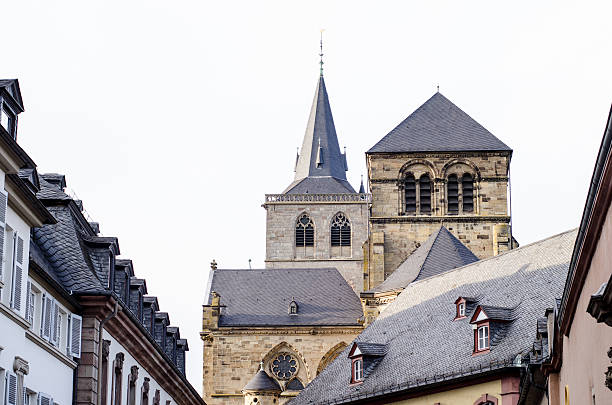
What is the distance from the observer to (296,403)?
4306 centimetres

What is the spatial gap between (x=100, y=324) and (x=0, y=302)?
307 inches

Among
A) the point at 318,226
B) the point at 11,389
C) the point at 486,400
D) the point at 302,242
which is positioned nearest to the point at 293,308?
the point at 302,242

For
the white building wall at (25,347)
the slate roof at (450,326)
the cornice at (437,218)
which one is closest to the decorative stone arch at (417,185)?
the cornice at (437,218)

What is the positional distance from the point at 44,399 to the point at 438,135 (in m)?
48.3

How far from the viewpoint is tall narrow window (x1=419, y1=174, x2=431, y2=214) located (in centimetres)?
6731

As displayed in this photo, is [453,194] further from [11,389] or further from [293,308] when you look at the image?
[11,389]

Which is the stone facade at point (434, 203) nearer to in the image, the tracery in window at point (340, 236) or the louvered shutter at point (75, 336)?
the tracery in window at point (340, 236)

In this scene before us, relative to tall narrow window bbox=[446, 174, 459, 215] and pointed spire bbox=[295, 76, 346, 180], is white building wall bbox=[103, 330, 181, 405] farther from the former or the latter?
pointed spire bbox=[295, 76, 346, 180]

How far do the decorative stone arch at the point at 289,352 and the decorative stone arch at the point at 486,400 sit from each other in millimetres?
33320

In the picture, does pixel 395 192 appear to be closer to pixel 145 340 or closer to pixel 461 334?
pixel 461 334

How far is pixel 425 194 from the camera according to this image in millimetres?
67438

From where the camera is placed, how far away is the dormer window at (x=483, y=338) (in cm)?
3600

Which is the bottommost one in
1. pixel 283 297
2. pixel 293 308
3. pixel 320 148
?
pixel 293 308

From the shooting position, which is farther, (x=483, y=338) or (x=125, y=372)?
(x=483, y=338)
